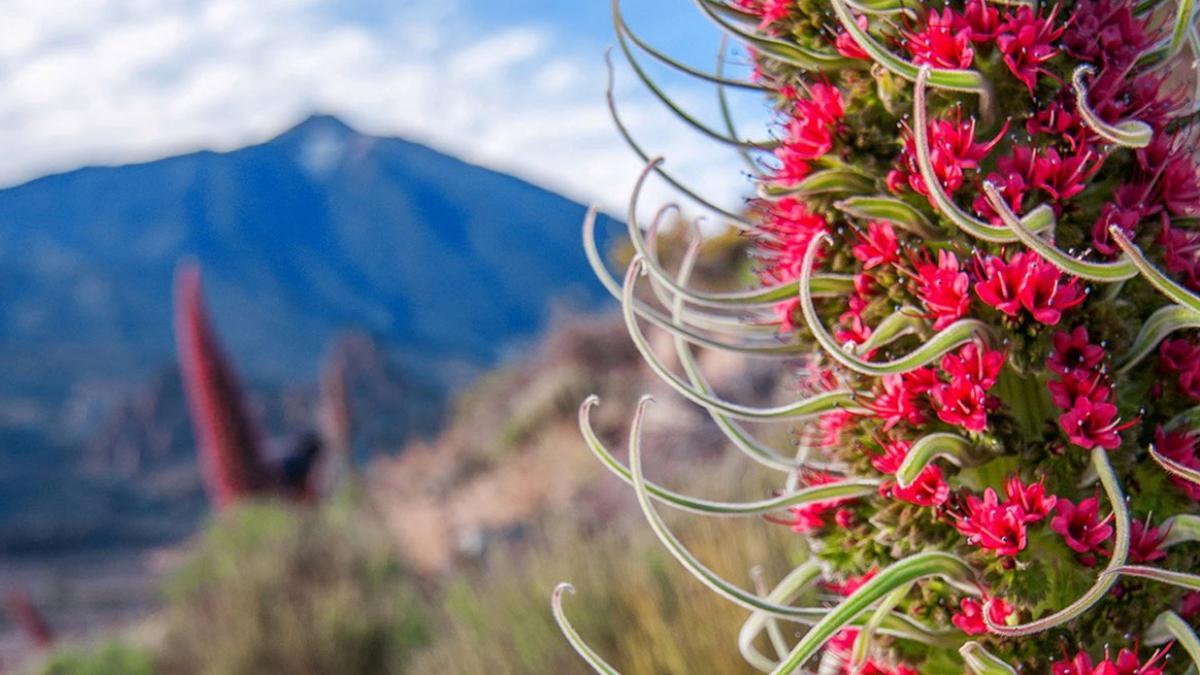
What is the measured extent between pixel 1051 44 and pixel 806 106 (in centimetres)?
27

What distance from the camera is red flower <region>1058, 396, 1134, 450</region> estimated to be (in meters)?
1.06

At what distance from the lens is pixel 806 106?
121 cm

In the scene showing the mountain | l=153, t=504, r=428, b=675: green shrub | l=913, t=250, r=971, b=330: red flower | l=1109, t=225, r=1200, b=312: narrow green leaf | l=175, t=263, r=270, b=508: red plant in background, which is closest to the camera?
l=1109, t=225, r=1200, b=312: narrow green leaf

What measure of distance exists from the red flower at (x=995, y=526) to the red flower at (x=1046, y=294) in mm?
195

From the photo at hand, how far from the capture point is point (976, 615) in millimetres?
1144

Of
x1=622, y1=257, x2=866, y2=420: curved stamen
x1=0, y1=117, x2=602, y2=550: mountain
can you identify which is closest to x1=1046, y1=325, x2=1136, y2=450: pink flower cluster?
x1=622, y1=257, x2=866, y2=420: curved stamen

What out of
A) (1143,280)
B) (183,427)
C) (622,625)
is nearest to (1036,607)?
(1143,280)

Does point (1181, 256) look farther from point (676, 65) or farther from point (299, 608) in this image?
point (299, 608)

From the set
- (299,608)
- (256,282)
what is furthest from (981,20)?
(256,282)

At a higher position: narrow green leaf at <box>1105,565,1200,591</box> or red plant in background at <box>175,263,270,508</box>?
narrow green leaf at <box>1105,565,1200,591</box>

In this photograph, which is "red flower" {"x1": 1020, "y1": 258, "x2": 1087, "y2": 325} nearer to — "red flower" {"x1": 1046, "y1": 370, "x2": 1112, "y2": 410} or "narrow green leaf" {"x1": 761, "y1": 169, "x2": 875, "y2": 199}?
"red flower" {"x1": 1046, "y1": 370, "x2": 1112, "y2": 410}

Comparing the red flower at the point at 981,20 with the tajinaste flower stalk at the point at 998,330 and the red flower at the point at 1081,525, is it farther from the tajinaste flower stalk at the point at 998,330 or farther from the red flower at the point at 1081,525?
the red flower at the point at 1081,525

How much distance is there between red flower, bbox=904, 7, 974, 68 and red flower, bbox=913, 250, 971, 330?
0.67 ft

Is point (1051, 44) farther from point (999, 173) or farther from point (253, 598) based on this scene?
point (253, 598)
